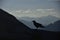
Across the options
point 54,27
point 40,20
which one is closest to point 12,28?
point 40,20

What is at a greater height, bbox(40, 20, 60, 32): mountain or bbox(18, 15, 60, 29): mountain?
bbox(18, 15, 60, 29): mountain

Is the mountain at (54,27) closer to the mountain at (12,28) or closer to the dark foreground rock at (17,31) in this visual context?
the dark foreground rock at (17,31)

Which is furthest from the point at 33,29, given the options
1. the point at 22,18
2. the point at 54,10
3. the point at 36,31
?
the point at 54,10

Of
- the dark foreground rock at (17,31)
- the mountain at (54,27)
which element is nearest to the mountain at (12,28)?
the dark foreground rock at (17,31)

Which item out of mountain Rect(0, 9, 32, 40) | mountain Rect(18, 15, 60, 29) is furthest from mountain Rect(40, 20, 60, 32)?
mountain Rect(0, 9, 32, 40)

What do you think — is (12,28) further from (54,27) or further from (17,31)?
(54,27)

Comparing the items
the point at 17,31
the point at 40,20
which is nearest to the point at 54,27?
the point at 40,20

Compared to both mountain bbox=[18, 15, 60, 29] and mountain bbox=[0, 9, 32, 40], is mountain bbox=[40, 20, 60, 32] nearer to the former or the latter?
mountain bbox=[18, 15, 60, 29]

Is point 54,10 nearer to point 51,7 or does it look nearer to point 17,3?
point 51,7

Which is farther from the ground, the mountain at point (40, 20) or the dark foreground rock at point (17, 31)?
the mountain at point (40, 20)

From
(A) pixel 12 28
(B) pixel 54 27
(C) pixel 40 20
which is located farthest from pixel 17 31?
(B) pixel 54 27

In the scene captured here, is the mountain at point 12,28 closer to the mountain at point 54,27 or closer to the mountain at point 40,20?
the mountain at point 40,20

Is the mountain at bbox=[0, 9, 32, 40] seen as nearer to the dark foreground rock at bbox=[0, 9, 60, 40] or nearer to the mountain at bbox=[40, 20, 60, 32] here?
the dark foreground rock at bbox=[0, 9, 60, 40]

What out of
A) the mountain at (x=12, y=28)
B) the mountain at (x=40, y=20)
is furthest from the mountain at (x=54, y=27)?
the mountain at (x=12, y=28)
